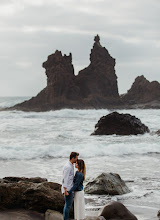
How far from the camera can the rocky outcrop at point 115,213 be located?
6.23 m

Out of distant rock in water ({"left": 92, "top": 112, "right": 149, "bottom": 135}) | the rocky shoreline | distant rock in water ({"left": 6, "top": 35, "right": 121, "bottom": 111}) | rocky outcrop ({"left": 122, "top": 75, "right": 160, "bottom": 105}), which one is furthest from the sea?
rocky outcrop ({"left": 122, "top": 75, "right": 160, "bottom": 105})

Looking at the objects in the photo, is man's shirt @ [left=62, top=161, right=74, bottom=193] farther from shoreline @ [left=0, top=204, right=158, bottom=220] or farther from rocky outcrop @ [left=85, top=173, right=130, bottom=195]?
rocky outcrop @ [left=85, top=173, right=130, bottom=195]

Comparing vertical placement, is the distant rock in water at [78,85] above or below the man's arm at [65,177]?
above

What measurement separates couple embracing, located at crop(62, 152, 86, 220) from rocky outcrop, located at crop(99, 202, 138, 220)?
0.59 metres

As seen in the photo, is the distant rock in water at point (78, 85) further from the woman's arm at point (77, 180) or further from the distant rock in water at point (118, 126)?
the woman's arm at point (77, 180)

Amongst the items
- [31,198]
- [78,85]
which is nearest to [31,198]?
[31,198]

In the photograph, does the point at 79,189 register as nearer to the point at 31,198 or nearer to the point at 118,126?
the point at 31,198

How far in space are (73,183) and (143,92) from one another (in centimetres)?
8655

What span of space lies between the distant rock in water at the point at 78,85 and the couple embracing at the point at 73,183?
208 feet

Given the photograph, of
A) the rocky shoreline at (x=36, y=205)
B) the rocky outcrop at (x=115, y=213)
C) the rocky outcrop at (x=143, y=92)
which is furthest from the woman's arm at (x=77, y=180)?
the rocky outcrop at (x=143, y=92)

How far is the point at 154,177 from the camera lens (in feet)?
32.7

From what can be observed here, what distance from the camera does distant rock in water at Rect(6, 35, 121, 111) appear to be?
73.1 meters

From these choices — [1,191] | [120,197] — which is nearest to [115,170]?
[120,197]

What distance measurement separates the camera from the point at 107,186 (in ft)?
27.1
